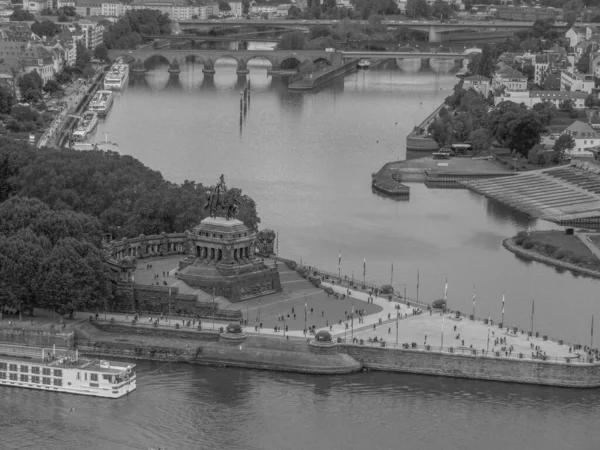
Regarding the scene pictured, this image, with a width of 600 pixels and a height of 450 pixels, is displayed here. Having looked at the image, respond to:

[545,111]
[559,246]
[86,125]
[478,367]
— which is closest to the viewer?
[478,367]

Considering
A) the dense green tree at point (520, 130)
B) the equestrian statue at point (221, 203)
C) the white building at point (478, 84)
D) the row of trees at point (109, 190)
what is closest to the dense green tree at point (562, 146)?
the dense green tree at point (520, 130)

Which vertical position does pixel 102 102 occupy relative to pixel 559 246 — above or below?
below

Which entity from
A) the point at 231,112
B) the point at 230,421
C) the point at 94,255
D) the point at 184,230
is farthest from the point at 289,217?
the point at 231,112

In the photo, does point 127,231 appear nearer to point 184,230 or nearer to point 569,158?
point 184,230

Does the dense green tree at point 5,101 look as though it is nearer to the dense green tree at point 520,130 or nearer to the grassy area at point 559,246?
the dense green tree at point 520,130

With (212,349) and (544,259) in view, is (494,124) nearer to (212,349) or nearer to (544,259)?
(544,259)

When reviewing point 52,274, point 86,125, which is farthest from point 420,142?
point 52,274

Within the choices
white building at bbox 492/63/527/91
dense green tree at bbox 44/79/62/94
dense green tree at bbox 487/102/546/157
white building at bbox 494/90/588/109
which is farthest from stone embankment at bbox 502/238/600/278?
dense green tree at bbox 44/79/62/94
